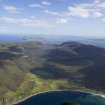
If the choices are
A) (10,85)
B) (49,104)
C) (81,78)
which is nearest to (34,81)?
(10,85)

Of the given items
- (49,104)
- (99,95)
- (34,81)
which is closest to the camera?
(49,104)

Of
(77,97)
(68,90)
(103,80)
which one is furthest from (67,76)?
(77,97)

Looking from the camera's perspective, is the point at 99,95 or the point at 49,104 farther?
the point at 99,95

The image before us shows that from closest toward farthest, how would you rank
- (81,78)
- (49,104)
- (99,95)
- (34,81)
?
(49,104)
(99,95)
(34,81)
(81,78)

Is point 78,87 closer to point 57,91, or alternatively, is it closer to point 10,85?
point 57,91

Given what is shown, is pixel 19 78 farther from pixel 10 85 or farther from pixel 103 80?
pixel 103 80

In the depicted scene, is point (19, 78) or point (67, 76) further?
point (67, 76)
